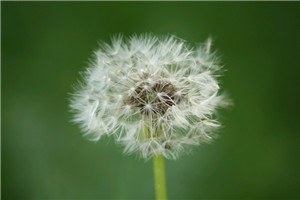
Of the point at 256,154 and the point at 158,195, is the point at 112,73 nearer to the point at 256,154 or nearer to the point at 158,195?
the point at 158,195

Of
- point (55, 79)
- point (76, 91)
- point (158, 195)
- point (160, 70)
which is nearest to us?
point (158, 195)

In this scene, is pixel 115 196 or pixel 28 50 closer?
pixel 115 196

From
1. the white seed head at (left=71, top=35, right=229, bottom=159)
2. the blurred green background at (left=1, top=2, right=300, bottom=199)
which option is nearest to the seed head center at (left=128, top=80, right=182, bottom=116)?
the white seed head at (left=71, top=35, right=229, bottom=159)

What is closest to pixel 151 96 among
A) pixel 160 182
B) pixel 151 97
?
pixel 151 97

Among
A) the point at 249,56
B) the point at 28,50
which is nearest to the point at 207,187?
the point at 249,56

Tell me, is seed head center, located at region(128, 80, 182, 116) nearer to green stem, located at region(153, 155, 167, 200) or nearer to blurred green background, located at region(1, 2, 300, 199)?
green stem, located at region(153, 155, 167, 200)
